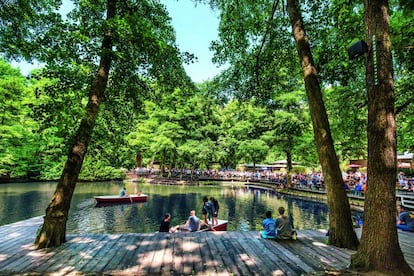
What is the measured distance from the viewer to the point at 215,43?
9.12 m

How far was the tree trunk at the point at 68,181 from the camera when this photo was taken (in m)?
5.63

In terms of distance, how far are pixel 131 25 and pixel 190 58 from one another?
7.23 ft

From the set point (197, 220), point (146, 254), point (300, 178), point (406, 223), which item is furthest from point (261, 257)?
point (300, 178)

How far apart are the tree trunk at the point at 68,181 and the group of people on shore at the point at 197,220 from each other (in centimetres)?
361

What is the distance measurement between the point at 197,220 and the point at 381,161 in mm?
6525

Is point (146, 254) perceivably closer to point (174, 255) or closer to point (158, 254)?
point (158, 254)

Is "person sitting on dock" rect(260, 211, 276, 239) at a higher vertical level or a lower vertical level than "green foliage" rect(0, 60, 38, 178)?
lower

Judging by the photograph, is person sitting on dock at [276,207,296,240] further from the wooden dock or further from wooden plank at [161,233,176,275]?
wooden plank at [161,233,176,275]

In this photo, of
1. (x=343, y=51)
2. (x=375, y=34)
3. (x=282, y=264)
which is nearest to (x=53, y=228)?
(x=282, y=264)

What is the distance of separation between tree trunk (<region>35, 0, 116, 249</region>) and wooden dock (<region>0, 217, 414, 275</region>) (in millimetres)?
311

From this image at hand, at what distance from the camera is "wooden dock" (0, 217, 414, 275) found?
423 centimetres

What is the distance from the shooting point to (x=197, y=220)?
8.91 metres

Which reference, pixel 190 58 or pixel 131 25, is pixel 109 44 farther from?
pixel 190 58

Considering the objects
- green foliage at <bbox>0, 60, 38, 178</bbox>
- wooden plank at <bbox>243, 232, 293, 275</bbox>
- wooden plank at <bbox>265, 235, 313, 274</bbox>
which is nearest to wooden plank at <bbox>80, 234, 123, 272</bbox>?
wooden plank at <bbox>243, 232, 293, 275</bbox>
